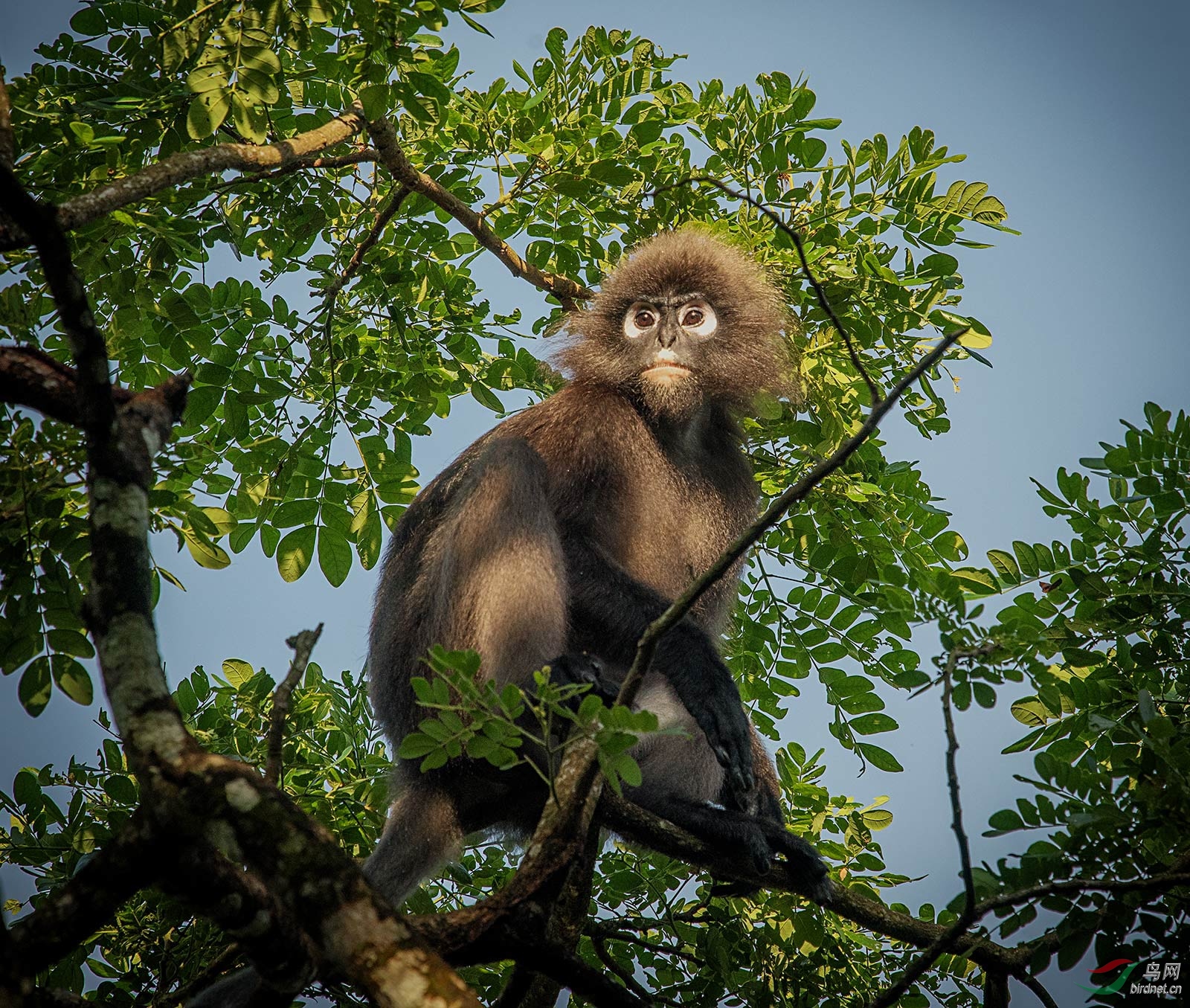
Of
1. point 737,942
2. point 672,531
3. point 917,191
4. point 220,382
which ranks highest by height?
point 917,191

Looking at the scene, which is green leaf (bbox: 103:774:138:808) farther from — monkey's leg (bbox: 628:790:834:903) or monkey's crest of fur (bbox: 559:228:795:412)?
monkey's crest of fur (bbox: 559:228:795:412)

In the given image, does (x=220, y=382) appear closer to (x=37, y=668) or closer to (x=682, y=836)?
(x=37, y=668)

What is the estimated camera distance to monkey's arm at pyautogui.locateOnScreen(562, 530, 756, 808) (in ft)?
11.8

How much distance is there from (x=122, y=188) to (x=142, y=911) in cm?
235

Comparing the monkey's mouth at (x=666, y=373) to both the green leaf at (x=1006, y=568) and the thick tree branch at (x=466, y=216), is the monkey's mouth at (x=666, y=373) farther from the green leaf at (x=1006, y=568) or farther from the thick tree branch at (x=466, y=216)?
the green leaf at (x=1006, y=568)

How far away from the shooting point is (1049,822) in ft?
8.28

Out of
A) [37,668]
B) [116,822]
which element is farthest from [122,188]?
[116,822]

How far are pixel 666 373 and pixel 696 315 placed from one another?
558mm

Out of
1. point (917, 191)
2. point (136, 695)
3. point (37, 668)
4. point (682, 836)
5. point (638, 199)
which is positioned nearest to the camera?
point (136, 695)

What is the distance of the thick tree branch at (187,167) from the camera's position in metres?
2.45

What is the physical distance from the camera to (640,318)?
5.15 metres

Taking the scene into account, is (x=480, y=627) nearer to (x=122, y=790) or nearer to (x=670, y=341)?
(x=122, y=790)

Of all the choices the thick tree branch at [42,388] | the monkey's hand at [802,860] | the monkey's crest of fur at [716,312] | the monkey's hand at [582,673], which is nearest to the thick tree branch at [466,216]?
the monkey's crest of fur at [716,312]

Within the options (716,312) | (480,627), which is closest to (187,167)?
(480,627)
